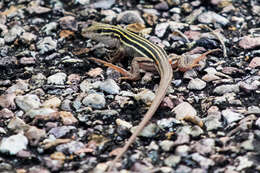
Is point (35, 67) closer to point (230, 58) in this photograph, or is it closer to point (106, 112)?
point (106, 112)

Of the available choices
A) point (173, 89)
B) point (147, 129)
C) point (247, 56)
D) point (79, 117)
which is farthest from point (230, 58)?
point (79, 117)

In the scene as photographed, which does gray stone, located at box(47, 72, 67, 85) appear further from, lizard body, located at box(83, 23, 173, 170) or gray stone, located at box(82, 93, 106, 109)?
lizard body, located at box(83, 23, 173, 170)

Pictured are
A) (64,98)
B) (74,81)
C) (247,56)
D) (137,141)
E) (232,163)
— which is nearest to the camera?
(232,163)

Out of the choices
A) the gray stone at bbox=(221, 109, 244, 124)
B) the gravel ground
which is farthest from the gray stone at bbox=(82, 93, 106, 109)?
the gray stone at bbox=(221, 109, 244, 124)

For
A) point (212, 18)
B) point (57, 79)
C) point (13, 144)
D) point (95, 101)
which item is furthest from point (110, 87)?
point (212, 18)

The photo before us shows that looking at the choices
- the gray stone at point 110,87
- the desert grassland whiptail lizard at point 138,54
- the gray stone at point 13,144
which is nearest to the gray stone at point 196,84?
the desert grassland whiptail lizard at point 138,54

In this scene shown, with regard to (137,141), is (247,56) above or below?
above
